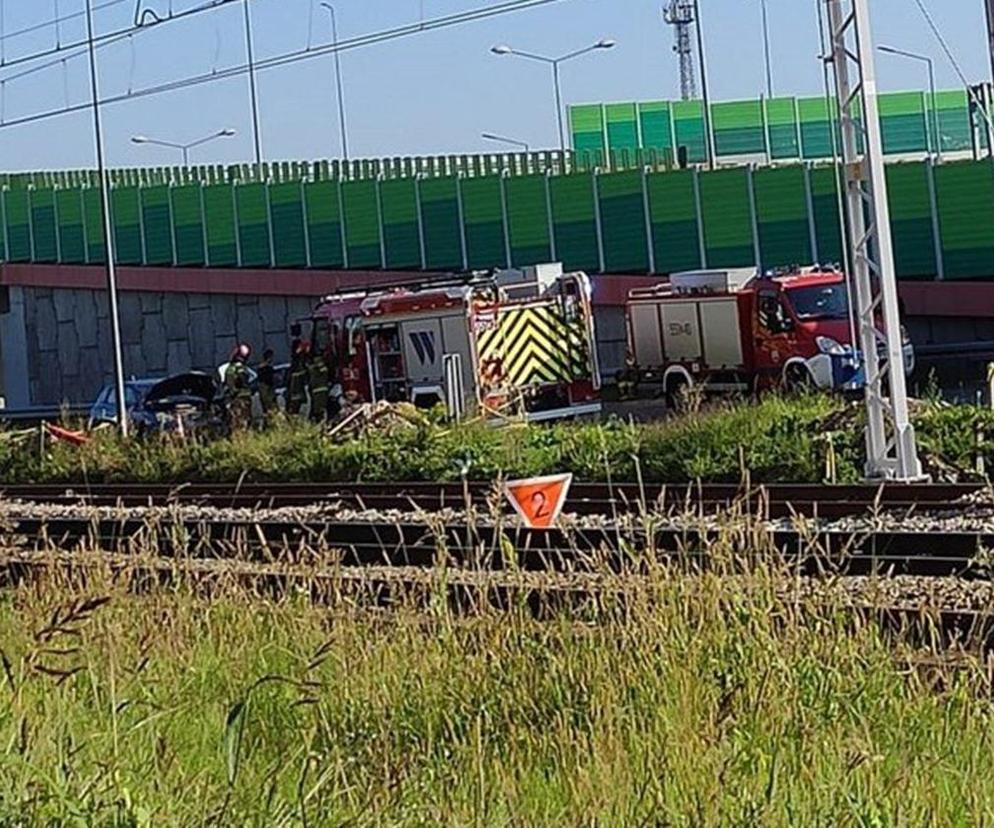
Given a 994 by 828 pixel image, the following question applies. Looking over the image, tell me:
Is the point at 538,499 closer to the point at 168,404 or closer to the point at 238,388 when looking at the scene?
the point at 238,388

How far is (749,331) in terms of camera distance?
33.8m

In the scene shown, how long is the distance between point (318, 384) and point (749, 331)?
301 inches

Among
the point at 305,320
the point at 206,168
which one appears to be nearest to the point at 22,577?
the point at 305,320

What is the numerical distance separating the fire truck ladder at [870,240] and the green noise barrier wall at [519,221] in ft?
64.1

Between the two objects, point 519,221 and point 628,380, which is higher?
point 519,221

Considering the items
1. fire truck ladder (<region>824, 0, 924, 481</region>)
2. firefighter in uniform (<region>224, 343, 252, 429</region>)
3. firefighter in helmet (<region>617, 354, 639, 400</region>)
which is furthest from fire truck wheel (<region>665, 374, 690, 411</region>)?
fire truck ladder (<region>824, 0, 924, 481</region>)

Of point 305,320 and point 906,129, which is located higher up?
point 906,129

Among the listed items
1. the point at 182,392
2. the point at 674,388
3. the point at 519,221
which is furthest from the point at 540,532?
the point at 519,221

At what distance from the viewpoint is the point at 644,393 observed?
123 feet

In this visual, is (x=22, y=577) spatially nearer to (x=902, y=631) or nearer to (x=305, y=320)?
(x=902, y=631)

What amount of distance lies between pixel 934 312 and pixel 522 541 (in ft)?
82.8

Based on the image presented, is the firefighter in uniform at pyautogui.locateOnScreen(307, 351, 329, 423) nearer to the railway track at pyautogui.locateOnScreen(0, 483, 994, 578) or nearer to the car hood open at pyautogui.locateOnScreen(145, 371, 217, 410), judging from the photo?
the car hood open at pyautogui.locateOnScreen(145, 371, 217, 410)

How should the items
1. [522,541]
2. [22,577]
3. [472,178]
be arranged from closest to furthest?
[22,577] → [522,541] → [472,178]

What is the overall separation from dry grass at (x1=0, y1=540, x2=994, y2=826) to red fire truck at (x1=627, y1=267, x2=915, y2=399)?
78.4ft
